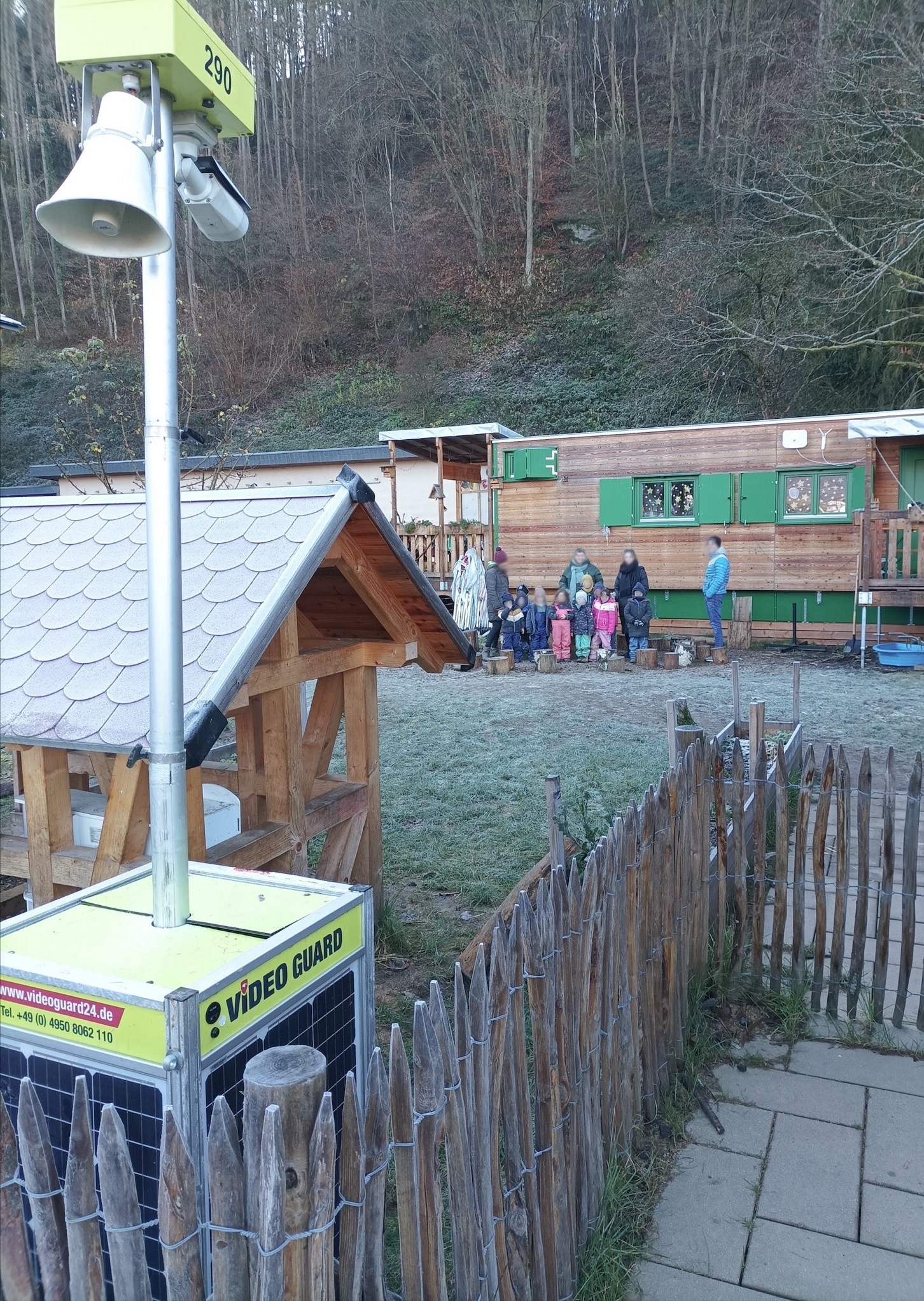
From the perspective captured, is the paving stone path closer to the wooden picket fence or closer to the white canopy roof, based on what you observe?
the wooden picket fence

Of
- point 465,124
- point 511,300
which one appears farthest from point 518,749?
point 465,124

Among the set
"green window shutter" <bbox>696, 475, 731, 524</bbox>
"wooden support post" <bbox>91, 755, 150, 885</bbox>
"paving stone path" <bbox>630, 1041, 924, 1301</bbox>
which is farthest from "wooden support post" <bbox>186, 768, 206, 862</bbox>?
"green window shutter" <bbox>696, 475, 731, 524</bbox>

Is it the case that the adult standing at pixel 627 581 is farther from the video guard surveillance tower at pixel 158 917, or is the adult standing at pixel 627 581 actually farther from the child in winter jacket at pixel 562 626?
the video guard surveillance tower at pixel 158 917

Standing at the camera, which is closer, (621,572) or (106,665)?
(106,665)

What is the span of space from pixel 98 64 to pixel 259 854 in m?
2.68

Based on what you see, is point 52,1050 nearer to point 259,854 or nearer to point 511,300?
point 259,854

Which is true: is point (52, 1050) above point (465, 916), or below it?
above

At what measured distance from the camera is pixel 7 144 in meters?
37.4

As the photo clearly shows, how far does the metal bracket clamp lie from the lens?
194 centimetres

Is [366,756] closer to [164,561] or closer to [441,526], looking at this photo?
[164,561]

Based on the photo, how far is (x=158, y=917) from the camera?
6.92 ft

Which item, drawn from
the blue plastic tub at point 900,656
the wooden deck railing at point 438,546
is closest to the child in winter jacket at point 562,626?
the wooden deck railing at point 438,546

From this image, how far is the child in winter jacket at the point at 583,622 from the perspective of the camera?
15450mm

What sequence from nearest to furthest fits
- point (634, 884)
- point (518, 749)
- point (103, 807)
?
point (634, 884), point (103, 807), point (518, 749)
